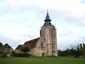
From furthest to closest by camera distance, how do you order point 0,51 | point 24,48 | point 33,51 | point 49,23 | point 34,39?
point 49,23 < point 34,39 < point 33,51 < point 24,48 < point 0,51

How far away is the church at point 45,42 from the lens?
7928cm

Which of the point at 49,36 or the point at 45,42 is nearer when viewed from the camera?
the point at 45,42

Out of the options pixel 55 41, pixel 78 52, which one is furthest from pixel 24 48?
pixel 55 41

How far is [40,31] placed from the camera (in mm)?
89250

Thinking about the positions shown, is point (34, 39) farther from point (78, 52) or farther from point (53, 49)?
point (78, 52)

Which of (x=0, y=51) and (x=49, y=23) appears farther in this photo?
(x=49, y=23)

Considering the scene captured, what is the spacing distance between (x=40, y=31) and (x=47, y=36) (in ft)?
14.0

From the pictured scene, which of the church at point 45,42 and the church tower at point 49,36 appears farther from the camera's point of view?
the church tower at point 49,36

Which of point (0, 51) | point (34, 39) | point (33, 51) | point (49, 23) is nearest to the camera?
point (0, 51)

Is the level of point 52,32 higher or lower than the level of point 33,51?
higher

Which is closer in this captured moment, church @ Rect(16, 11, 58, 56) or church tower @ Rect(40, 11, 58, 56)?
church @ Rect(16, 11, 58, 56)

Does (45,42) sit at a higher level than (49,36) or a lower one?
lower

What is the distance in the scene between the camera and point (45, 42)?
8188 cm

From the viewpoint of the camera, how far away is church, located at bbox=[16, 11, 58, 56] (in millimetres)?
79275
